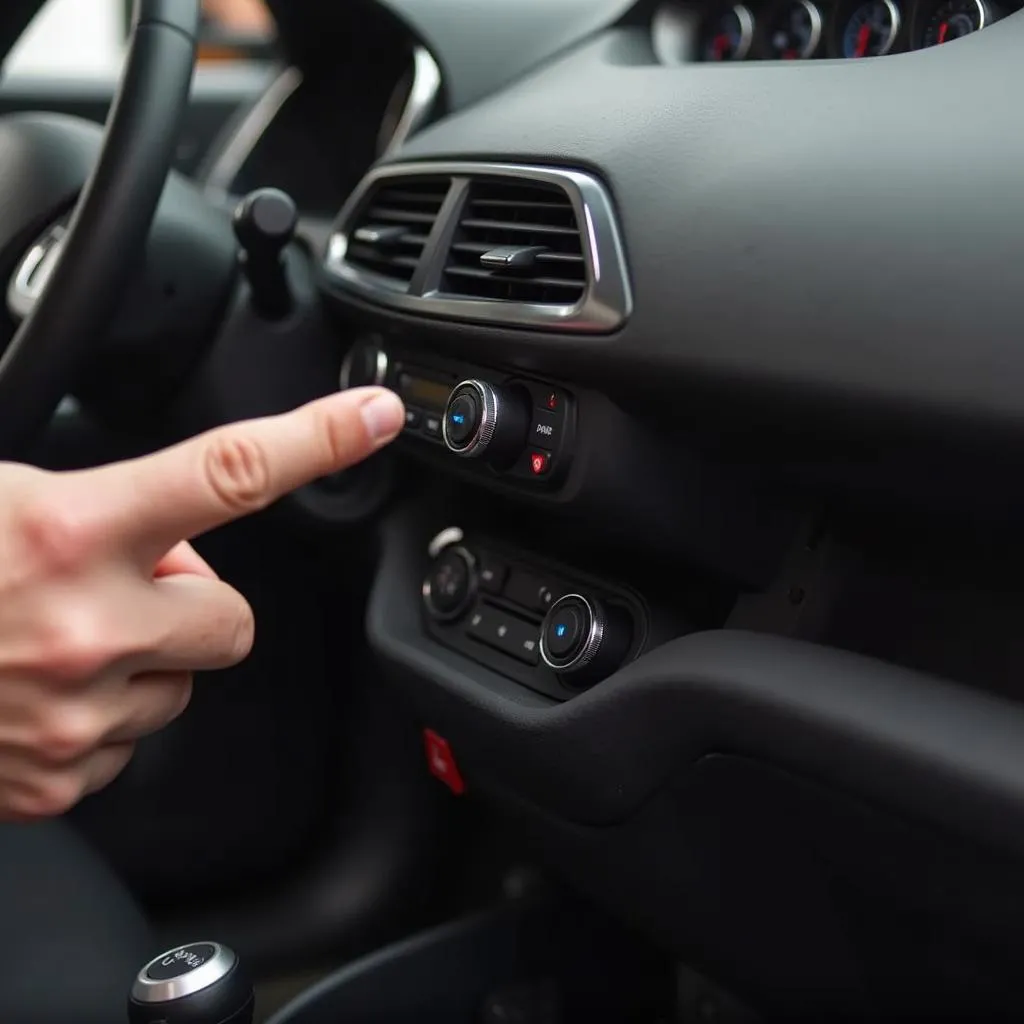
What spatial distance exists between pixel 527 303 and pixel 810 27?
0.27m

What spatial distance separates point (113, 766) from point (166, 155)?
0.34 meters

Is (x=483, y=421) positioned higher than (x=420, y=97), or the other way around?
(x=420, y=97)

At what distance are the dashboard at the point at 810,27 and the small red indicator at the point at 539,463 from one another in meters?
0.31

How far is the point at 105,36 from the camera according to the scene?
222 centimetres

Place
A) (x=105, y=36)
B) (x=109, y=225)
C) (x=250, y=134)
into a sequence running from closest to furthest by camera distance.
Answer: (x=109, y=225) → (x=250, y=134) → (x=105, y=36)

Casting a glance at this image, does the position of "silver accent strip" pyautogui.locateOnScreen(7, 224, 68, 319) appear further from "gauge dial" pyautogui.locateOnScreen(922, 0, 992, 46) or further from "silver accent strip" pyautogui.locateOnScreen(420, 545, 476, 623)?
"gauge dial" pyautogui.locateOnScreen(922, 0, 992, 46)

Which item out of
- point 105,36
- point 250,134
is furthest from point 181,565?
point 105,36

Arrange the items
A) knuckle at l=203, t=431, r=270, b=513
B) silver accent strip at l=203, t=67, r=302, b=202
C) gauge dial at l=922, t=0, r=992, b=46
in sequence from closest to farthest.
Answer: knuckle at l=203, t=431, r=270, b=513
gauge dial at l=922, t=0, r=992, b=46
silver accent strip at l=203, t=67, r=302, b=202

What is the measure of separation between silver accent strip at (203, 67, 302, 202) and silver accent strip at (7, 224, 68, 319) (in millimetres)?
346

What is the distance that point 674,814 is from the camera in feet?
2.54

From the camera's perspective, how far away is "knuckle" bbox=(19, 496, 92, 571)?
48cm

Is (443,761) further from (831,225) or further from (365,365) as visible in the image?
(831,225)

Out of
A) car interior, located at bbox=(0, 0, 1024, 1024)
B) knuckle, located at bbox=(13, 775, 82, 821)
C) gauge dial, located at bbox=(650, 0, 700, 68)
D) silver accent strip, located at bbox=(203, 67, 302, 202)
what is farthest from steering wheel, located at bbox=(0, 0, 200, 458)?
silver accent strip, located at bbox=(203, 67, 302, 202)

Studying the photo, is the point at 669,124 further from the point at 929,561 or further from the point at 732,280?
the point at 929,561
